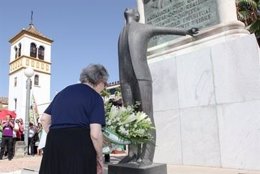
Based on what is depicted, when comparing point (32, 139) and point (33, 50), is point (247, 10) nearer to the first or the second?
point (32, 139)

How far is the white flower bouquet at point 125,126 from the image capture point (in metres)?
3.23

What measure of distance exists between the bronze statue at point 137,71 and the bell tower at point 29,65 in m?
52.5

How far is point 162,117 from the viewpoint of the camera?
6004 millimetres

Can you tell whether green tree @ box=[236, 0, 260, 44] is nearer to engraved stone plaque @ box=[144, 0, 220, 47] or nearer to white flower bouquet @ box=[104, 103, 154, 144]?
engraved stone plaque @ box=[144, 0, 220, 47]

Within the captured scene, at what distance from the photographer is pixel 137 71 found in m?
4.30

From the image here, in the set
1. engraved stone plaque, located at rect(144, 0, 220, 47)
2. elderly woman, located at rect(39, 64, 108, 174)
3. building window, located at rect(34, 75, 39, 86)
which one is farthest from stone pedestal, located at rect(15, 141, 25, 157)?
building window, located at rect(34, 75, 39, 86)

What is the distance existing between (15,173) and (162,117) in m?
3.45

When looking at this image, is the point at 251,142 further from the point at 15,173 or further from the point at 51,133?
the point at 15,173

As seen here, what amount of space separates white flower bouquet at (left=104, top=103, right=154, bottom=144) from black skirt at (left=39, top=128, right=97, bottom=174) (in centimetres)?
71

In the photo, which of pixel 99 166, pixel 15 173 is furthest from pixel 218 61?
pixel 15 173

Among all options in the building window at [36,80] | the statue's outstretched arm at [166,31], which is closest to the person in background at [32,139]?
the statue's outstretched arm at [166,31]

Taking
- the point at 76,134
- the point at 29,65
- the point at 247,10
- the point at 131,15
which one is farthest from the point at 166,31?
the point at 29,65

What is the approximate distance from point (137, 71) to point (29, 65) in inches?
2155

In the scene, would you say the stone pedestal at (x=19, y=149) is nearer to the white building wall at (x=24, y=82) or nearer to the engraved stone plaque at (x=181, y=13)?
the engraved stone plaque at (x=181, y=13)
